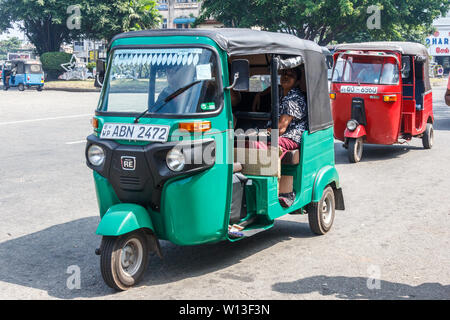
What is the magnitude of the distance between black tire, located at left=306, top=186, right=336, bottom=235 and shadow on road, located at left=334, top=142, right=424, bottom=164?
5078 mm

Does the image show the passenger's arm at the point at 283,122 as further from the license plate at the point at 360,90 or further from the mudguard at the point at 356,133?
the license plate at the point at 360,90

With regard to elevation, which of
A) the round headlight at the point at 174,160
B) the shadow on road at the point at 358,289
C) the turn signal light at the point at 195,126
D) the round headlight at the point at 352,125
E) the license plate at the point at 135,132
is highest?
the turn signal light at the point at 195,126

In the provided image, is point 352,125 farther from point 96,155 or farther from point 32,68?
point 32,68

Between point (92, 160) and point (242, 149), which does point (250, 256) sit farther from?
point (92, 160)

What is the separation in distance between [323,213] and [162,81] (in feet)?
8.73

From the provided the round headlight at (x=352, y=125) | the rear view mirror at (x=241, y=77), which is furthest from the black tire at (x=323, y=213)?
the round headlight at (x=352, y=125)

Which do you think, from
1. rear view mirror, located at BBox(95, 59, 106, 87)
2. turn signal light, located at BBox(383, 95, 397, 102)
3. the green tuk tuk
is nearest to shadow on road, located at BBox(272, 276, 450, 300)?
the green tuk tuk

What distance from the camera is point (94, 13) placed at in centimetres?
4594

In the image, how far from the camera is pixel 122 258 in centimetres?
493

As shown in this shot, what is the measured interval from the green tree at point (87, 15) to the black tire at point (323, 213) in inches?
1603

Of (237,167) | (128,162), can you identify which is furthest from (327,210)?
(128,162)

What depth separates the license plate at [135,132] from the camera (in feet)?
16.1

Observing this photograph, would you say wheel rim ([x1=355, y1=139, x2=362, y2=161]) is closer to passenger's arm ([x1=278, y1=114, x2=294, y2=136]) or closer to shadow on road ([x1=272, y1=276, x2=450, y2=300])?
passenger's arm ([x1=278, y1=114, x2=294, y2=136])
